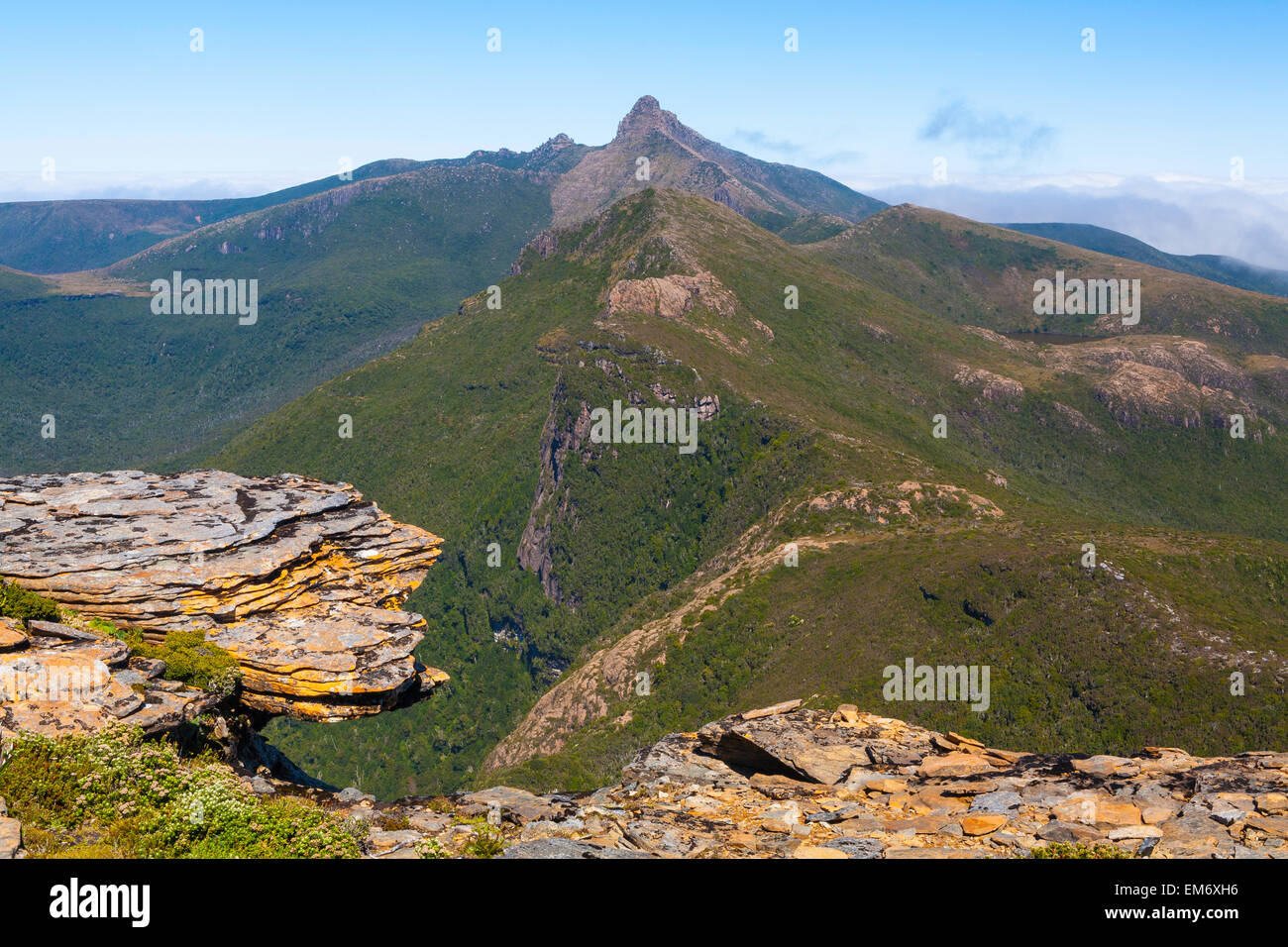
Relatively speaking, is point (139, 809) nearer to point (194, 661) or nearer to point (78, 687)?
point (78, 687)

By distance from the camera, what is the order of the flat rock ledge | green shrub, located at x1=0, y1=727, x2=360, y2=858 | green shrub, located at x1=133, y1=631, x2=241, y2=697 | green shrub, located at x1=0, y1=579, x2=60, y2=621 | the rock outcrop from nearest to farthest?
green shrub, located at x1=0, y1=727, x2=360, y2=858 → the rock outcrop → green shrub, located at x1=0, y1=579, x2=60, y2=621 → green shrub, located at x1=133, y1=631, x2=241, y2=697 → the flat rock ledge

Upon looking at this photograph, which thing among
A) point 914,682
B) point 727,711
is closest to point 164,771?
point 914,682

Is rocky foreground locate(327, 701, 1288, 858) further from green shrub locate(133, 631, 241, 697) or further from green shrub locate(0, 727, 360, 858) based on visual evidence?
green shrub locate(133, 631, 241, 697)

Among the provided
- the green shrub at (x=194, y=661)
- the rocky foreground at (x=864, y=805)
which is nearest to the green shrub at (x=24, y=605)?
the green shrub at (x=194, y=661)

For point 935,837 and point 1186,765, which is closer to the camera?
point 935,837

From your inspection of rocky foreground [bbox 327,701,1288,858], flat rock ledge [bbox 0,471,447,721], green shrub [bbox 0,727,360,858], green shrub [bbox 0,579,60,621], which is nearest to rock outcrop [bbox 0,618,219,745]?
green shrub [bbox 0,727,360,858]
